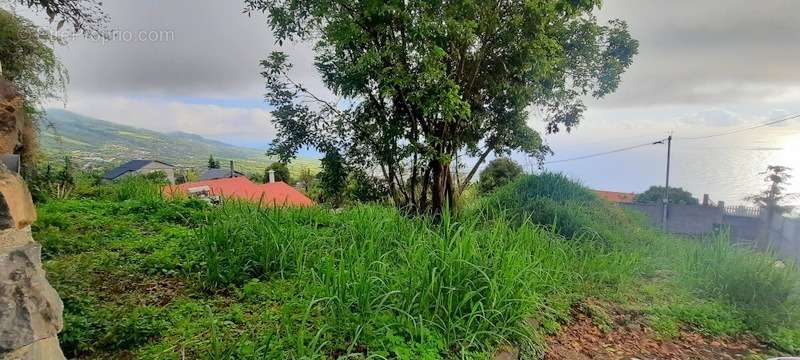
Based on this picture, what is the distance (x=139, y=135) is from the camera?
8.00m

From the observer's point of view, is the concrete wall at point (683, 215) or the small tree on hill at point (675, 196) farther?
the small tree on hill at point (675, 196)

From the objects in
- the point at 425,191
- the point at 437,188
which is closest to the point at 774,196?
the point at 437,188

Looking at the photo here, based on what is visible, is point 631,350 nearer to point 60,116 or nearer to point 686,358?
point 686,358

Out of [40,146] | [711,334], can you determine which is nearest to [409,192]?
[711,334]

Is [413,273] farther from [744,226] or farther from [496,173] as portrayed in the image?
[496,173]

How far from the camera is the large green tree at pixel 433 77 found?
3.67m

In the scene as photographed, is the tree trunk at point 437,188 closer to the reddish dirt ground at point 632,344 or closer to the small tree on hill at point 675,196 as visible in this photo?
the reddish dirt ground at point 632,344

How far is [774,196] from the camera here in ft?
18.6

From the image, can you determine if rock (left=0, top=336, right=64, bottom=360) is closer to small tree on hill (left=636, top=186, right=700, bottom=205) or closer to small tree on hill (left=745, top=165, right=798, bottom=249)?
small tree on hill (left=745, top=165, right=798, bottom=249)

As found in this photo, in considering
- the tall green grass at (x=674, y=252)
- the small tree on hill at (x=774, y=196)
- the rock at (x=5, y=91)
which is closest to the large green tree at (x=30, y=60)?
the rock at (x=5, y=91)

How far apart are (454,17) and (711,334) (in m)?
3.00

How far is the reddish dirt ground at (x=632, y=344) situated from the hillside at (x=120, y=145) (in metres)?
4.08

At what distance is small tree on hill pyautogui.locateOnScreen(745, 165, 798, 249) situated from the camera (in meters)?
5.01

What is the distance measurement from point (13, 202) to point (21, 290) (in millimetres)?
190
